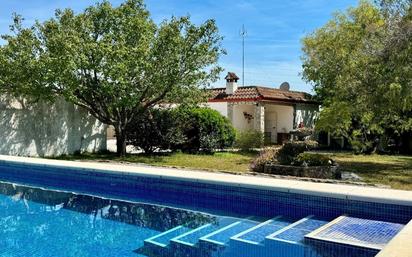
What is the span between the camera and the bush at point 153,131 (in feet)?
62.5

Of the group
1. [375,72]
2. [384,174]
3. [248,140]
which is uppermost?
[375,72]

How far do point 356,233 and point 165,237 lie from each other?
2.83 meters

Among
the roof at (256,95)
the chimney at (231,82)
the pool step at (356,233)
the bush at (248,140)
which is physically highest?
the chimney at (231,82)

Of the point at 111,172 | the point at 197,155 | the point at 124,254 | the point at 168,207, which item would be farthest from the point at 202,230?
the point at 197,155

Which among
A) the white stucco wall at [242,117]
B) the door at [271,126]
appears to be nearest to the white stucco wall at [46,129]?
the white stucco wall at [242,117]

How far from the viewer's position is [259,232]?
21.7ft

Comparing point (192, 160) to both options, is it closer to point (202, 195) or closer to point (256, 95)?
point (202, 195)

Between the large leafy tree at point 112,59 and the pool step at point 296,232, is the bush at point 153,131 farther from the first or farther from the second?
the pool step at point 296,232

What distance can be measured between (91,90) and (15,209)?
26.6ft

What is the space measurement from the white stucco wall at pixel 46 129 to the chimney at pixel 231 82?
1027 cm

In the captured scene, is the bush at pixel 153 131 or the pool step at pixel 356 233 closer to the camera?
the pool step at pixel 356 233

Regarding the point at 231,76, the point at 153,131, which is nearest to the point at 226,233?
the point at 153,131

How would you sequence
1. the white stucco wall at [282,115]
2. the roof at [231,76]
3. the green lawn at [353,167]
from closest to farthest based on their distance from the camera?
1. the green lawn at [353,167]
2. the roof at [231,76]
3. the white stucco wall at [282,115]

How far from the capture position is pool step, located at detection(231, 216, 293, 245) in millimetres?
6062
